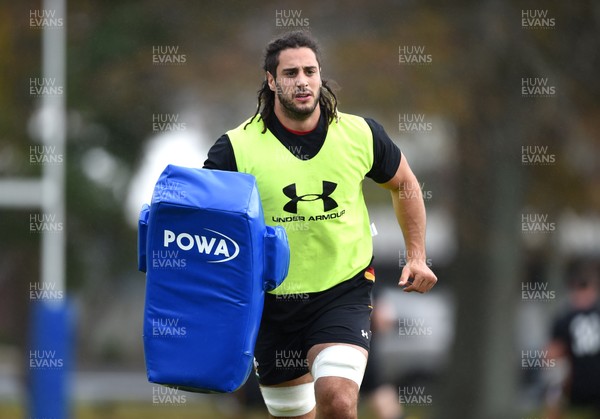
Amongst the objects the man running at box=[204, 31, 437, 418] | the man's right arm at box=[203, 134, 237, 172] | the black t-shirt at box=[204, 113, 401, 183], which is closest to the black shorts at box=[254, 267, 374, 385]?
the man running at box=[204, 31, 437, 418]

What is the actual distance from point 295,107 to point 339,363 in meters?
1.38

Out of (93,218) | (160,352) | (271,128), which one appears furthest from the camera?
(93,218)

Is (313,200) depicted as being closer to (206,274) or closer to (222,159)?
(222,159)

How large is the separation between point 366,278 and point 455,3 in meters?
12.9

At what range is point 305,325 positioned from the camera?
6789mm

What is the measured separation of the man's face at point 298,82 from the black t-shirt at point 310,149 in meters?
0.11

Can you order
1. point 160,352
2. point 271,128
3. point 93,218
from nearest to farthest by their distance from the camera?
point 160,352 < point 271,128 < point 93,218

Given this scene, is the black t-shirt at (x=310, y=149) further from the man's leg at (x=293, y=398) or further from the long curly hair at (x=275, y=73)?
the man's leg at (x=293, y=398)

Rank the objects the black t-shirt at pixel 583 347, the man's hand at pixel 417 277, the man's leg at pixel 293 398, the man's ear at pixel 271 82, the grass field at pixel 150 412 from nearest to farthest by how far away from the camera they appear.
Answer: the man's hand at pixel 417 277 → the man's ear at pixel 271 82 → the man's leg at pixel 293 398 → the black t-shirt at pixel 583 347 → the grass field at pixel 150 412

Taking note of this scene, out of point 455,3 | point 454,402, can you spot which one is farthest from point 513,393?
point 455,3

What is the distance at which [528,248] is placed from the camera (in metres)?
21.7

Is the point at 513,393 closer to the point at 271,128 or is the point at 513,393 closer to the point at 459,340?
the point at 459,340

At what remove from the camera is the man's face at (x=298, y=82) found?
6684 millimetres

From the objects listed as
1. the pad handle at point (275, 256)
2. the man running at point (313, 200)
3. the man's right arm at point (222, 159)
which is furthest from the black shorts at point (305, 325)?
the man's right arm at point (222, 159)
